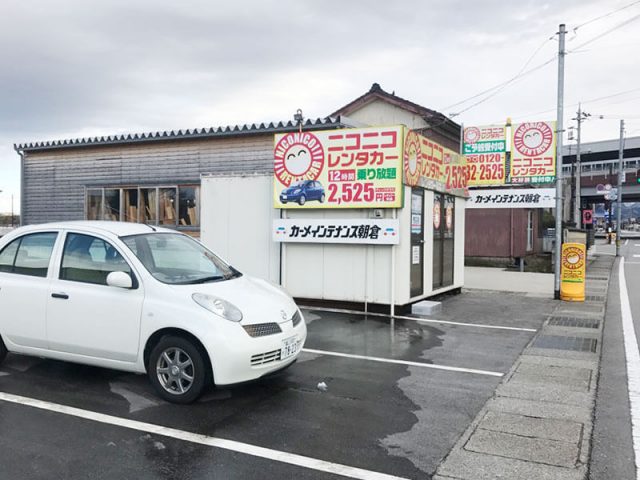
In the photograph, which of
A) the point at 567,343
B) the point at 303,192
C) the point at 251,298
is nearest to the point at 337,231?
the point at 303,192

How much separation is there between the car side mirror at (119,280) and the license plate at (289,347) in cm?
155

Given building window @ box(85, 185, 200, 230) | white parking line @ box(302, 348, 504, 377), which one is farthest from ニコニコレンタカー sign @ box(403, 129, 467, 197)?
building window @ box(85, 185, 200, 230)

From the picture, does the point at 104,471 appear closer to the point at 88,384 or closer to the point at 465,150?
the point at 88,384

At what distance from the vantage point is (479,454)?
400cm

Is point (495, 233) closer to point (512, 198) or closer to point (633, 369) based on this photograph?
point (512, 198)

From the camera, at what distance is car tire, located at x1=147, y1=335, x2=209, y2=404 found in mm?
4898

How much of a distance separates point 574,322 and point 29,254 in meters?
8.48

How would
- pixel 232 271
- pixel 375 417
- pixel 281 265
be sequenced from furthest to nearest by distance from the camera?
pixel 281 265
pixel 232 271
pixel 375 417

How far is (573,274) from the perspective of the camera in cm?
Answer: 1226

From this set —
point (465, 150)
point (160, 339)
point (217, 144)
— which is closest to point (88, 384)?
point (160, 339)

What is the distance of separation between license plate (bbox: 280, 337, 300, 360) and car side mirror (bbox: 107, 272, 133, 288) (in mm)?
1545

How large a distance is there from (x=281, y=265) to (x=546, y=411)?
259 inches

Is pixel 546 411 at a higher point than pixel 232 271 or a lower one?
lower

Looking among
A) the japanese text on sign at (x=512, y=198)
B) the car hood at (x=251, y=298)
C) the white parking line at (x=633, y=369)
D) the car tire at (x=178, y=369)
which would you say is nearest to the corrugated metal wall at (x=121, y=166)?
the japanese text on sign at (x=512, y=198)
